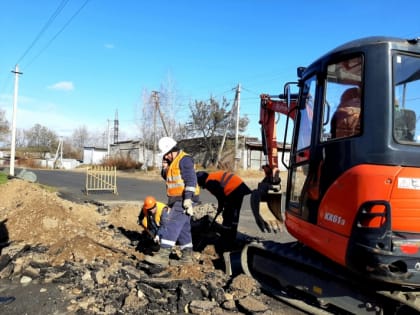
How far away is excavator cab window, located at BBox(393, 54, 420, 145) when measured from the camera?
3.25m

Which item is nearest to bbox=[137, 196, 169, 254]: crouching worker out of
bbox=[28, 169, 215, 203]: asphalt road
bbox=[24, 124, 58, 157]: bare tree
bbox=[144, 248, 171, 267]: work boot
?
bbox=[144, 248, 171, 267]: work boot

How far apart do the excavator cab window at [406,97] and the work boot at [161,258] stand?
359 cm

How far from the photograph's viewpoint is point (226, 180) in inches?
281

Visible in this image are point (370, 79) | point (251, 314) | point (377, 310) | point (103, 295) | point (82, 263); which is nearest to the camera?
point (370, 79)

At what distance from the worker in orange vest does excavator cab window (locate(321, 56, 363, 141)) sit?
3410 mm

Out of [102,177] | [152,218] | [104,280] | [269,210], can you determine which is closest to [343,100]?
[269,210]

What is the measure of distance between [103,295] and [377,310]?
2.96 meters

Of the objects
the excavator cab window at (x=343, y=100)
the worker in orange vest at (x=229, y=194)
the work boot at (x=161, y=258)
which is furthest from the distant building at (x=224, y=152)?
the excavator cab window at (x=343, y=100)

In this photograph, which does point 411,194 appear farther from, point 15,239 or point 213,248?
point 15,239

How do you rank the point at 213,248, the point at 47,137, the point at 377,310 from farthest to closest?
the point at 47,137 → the point at 213,248 → the point at 377,310

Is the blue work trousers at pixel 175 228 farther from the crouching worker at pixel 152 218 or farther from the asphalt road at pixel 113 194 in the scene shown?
the asphalt road at pixel 113 194

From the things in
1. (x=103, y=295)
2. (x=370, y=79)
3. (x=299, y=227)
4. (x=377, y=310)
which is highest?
(x=370, y=79)

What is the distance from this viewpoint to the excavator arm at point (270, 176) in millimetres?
5828

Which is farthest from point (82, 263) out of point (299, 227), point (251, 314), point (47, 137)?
point (47, 137)
